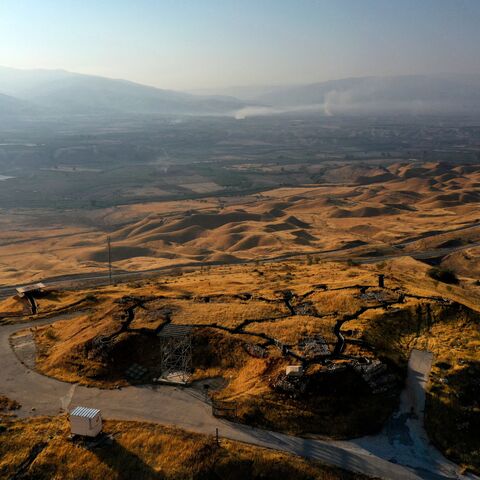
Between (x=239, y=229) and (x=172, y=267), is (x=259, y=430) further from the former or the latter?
(x=239, y=229)

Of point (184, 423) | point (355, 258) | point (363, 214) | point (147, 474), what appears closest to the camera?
point (147, 474)

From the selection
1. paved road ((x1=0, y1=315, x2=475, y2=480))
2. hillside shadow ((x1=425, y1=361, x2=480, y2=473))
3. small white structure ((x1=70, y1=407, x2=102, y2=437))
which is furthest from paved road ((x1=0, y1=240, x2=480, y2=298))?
hillside shadow ((x1=425, y1=361, x2=480, y2=473))

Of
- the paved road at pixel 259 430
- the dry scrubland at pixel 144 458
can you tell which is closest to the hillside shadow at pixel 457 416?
the paved road at pixel 259 430

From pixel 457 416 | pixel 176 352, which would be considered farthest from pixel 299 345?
pixel 457 416

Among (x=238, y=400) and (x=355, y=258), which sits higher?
(x=238, y=400)

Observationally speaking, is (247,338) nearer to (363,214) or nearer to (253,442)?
(253,442)

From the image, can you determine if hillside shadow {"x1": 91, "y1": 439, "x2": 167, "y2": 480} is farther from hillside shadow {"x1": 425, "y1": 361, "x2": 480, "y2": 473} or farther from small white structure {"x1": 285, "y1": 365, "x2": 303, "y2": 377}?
hillside shadow {"x1": 425, "y1": 361, "x2": 480, "y2": 473}

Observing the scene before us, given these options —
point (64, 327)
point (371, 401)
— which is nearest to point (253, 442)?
point (371, 401)
